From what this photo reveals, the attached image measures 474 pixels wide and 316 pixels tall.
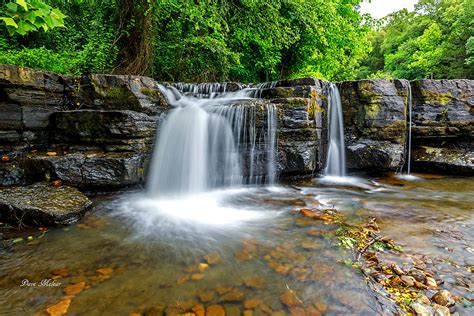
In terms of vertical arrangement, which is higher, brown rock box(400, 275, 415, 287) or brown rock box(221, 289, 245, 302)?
brown rock box(400, 275, 415, 287)

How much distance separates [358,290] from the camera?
204cm

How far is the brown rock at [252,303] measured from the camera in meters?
1.92

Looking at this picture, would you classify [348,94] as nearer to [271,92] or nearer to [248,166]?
[271,92]

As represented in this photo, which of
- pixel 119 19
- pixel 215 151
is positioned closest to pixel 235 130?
pixel 215 151

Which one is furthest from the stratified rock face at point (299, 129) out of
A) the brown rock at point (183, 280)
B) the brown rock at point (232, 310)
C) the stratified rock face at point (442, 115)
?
the brown rock at point (232, 310)

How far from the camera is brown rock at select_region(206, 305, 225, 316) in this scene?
1.85 meters

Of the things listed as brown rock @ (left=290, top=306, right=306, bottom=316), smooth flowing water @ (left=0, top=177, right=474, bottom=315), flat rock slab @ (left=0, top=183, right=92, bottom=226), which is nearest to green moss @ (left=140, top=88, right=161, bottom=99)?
smooth flowing water @ (left=0, top=177, right=474, bottom=315)

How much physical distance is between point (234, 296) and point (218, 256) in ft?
2.32

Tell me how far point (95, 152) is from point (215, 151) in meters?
2.34

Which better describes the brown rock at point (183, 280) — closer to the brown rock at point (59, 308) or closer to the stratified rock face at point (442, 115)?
the brown rock at point (59, 308)

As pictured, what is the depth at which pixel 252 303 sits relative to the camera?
1953 mm

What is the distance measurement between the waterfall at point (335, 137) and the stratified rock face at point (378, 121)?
28 centimetres

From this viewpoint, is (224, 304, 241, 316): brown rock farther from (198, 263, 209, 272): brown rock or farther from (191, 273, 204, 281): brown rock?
(198, 263, 209, 272): brown rock

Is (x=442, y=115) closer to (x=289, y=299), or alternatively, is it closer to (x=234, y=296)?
(x=289, y=299)
